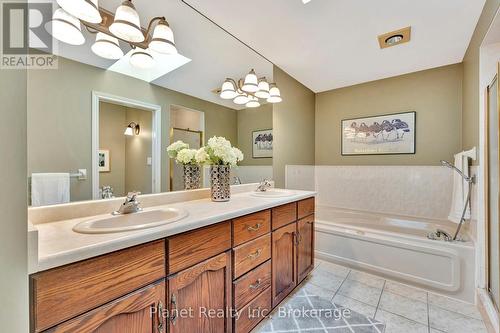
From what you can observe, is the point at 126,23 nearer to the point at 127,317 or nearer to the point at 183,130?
the point at 183,130

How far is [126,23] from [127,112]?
484 mm

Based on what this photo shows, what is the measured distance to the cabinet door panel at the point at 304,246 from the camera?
75.2 inches

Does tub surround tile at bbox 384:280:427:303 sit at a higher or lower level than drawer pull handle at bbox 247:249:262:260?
lower

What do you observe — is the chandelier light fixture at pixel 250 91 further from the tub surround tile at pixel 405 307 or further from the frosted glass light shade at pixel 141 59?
the tub surround tile at pixel 405 307

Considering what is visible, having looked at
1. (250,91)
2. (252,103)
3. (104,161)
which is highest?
(250,91)

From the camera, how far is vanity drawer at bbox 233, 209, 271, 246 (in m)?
1.29

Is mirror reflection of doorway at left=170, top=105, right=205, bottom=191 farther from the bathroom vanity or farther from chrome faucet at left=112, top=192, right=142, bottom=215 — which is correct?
chrome faucet at left=112, top=192, right=142, bottom=215

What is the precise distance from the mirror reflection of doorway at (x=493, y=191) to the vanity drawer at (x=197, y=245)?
1895mm

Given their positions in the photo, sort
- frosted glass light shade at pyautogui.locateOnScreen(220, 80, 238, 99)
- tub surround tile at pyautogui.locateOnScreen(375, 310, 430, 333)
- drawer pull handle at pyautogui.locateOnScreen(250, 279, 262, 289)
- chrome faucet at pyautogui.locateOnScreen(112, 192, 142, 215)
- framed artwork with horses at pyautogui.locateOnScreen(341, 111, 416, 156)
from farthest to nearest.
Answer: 1. framed artwork with horses at pyautogui.locateOnScreen(341, 111, 416, 156)
2. frosted glass light shade at pyautogui.locateOnScreen(220, 80, 238, 99)
3. tub surround tile at pyautogui.locateOnScreen(375, 310, 430, 333)
4. drawer pull handle at pyautogui.locateOnScreen(250, 279, 262, 289)
5. chrome faucet at pyautogui.locateOnScreen(112, 192, 142, 215)

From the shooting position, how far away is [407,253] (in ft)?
6.61

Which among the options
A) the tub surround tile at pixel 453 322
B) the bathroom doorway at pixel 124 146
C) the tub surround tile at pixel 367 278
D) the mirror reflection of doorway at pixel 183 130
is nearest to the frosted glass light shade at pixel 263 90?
the mirror reflection of doorway at pixel 183 130

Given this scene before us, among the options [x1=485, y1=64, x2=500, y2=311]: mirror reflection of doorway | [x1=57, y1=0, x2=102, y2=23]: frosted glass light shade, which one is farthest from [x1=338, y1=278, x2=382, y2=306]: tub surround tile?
[x1=57, y1=0, x2=102, y2=23]: frosted glass light shade

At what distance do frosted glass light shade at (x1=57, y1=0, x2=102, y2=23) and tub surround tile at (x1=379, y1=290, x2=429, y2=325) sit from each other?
2.71m

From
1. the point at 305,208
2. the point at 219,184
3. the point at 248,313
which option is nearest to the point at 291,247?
the point at 305,208
